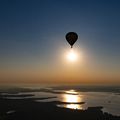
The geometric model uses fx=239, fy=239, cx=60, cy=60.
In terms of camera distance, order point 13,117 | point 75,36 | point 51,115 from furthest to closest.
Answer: point 51,115 < point 13,117 < point 75,36

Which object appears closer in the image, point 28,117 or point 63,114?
point 28,117

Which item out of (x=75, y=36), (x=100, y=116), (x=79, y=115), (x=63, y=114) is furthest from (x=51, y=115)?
(x=75, y=36)

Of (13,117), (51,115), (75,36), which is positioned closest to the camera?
(75,36)

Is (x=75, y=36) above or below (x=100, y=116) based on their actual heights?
above

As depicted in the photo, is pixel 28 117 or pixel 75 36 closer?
pixel 75 36

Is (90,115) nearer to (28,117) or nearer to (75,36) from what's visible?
(28,117)

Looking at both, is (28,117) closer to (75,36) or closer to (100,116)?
(100,116)

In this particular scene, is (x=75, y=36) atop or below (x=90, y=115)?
atop

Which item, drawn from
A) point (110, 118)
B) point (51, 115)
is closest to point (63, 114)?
point (51, 115)
